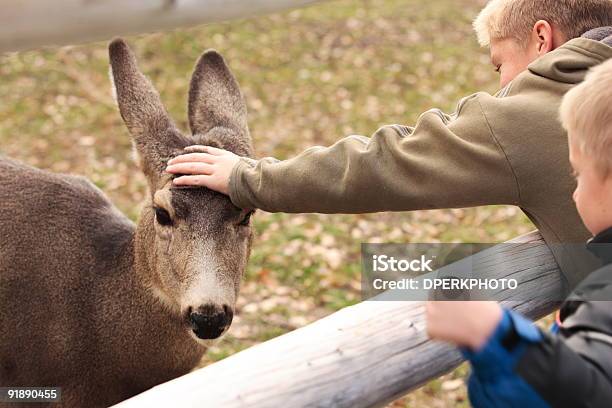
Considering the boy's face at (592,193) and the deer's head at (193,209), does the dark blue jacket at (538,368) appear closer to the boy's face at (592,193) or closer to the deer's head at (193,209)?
the boy's face at (592,193)

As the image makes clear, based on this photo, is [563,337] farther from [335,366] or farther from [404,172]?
[404,172]

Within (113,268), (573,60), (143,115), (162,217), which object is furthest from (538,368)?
(113,268)

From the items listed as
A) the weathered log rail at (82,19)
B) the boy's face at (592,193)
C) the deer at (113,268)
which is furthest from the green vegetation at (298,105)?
the boy's face at (592,193)

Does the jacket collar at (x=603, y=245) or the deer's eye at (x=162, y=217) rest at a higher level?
the jacket collar at (x=603, y=245)

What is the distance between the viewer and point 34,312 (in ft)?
12.4

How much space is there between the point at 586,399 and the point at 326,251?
17.9ft

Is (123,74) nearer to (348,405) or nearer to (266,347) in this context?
(266,347)

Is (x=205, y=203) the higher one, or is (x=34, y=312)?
(x=205, y=203)

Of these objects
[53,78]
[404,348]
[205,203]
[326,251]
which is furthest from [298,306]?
[53,78]

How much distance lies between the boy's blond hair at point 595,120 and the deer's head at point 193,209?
148cm

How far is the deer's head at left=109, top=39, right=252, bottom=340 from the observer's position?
10.3 ft

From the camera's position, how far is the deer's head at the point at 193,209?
312cm

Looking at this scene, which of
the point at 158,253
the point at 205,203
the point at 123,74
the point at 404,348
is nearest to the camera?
the point at 404,348

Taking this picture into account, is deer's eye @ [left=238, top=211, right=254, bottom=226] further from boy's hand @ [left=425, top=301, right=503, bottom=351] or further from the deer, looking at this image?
boy's hand @ [left=425, top=301, right=503, bottom=351]
